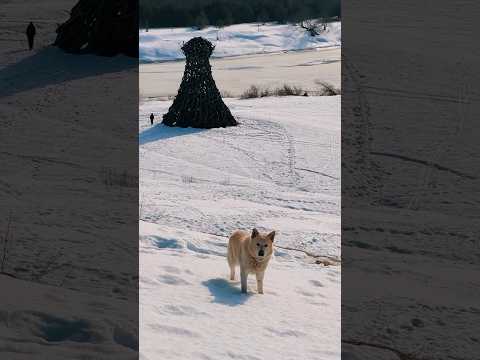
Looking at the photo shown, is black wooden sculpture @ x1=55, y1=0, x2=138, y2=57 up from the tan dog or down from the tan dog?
up

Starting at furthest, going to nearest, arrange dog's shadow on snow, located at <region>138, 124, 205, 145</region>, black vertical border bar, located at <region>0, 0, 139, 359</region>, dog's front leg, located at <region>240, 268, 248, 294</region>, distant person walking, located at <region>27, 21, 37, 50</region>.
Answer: dog's shadow on snow, located at <region>138, 124, 205, 145</region> < dog's front leg, located at <region>240, 268, 248, 294</region> < distant person walking, located at <region>27, 21, 37, 50</region> < black vertical border bar, located at <region>0, 0, 139, 359</region>

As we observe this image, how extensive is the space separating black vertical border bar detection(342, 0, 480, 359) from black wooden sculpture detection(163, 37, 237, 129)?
8.41ft

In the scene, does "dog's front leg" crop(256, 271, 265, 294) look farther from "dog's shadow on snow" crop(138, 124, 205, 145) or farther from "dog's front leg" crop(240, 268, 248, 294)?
"dog's shadow on snow" crop(138, 124, 205, 145)

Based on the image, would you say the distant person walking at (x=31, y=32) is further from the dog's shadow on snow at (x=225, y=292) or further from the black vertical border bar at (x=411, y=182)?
the dog's shadow on snow at (x=225, y=292)

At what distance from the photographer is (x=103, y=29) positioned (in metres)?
5.09

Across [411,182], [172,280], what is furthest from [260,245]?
[411,182]

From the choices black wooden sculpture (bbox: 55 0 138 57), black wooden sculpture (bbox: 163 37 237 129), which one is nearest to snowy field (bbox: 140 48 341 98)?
black wooden sculpture (bbox: 163 37 237 129)

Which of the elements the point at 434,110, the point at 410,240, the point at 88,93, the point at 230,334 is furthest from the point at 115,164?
the point at 434,110

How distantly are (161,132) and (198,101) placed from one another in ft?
3.63

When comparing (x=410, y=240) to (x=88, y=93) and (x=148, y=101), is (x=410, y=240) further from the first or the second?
(x=148, y=101)

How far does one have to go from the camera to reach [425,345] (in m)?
4.68

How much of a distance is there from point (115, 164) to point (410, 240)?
115 inches

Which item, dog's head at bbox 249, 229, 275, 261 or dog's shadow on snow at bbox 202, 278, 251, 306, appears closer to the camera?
dog's shadow on snow at bbox 202, 278, 251, 306

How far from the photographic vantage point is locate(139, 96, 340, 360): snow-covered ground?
4688 mm
